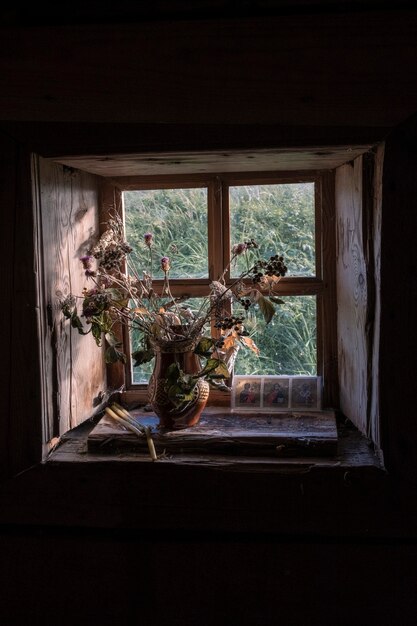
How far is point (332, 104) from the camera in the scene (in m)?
1.36

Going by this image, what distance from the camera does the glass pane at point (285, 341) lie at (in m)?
1.78

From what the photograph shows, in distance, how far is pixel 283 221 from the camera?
69.4 inches

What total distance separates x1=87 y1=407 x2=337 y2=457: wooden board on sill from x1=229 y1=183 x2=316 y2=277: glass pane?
0.41 metres

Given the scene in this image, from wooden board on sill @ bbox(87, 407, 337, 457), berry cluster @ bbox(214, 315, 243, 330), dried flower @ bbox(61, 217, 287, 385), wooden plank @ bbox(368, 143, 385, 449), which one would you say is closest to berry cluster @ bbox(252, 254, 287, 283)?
dried flower @ bbox(61, 217, 287, 385)

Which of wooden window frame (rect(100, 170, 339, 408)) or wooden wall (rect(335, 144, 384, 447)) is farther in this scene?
wooden window frame (rect(100, 170, 339, 408))

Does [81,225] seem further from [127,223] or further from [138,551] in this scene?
[138,551]

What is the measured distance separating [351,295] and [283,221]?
279 millimetres

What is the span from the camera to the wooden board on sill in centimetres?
156

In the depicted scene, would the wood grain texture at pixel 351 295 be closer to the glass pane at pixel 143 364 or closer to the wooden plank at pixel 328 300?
the wooden plank at pixel 328 300

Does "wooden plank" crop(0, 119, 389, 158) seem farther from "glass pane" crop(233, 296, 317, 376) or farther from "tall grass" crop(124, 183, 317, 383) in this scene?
"glass pane" crop(233, 296, 317, 376)

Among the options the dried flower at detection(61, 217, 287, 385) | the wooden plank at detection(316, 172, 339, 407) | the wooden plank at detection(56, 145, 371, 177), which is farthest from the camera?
the wooden plank at detection(316, 172, 339, 407)

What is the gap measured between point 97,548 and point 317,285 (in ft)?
2.87

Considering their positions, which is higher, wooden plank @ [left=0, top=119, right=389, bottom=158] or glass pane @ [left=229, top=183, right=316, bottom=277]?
wooden plank @ [left=0, top=119, right=389, bottom=158]

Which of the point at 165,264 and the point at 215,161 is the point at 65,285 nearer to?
the point at 165,264
